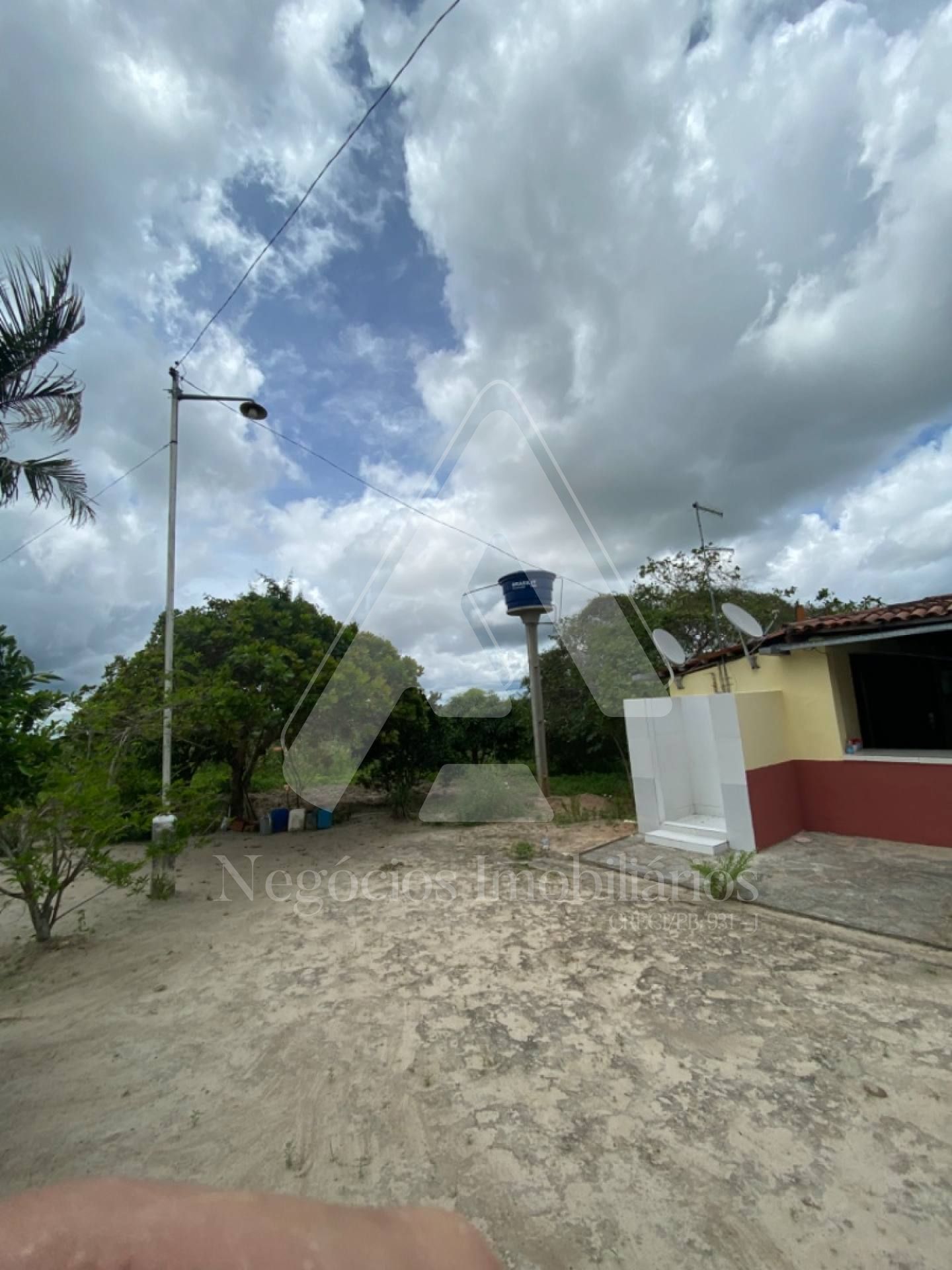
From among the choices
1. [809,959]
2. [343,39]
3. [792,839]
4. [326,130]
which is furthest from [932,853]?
[343,39]

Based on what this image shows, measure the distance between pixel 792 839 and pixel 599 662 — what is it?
5161 millimetres

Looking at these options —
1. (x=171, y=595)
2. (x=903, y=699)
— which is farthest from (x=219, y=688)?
(x=903, y=699)

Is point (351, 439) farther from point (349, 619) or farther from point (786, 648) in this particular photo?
point (786, 648)

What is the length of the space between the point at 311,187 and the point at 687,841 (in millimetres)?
7659

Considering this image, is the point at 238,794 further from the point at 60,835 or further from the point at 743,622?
the point at 743,622

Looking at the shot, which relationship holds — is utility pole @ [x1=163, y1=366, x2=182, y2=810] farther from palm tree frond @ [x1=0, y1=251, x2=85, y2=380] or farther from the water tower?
the water tower

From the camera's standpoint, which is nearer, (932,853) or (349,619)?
(932,853)

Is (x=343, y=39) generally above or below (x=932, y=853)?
above

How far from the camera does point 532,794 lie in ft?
33.7

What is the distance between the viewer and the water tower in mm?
9289

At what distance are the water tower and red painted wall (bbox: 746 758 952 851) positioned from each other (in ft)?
13.1

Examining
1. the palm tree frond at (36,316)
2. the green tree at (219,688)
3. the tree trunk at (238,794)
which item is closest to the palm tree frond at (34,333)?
the palm tree frond at (36,316)

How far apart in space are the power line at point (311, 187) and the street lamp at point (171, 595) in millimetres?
510
